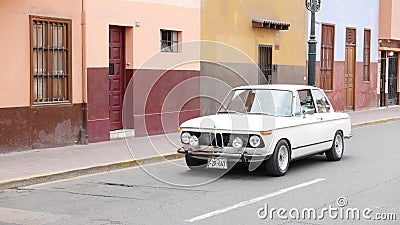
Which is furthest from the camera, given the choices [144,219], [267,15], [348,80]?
[348,80]

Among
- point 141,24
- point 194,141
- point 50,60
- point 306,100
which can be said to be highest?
point 141,24

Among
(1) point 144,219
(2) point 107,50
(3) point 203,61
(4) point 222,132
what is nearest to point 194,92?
(3) point 203,61

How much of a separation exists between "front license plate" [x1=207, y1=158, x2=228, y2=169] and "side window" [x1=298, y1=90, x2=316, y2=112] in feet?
7.33

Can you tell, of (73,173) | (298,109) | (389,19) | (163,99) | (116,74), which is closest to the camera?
(73,173)

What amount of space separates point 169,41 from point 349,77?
1274 centimetres

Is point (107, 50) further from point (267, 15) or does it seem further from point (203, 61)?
point (267, 15)

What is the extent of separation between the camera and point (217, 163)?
11.0m

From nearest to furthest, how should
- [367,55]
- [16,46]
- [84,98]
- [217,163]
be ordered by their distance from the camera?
[217,163], [16,46], [84,98], [367,55]

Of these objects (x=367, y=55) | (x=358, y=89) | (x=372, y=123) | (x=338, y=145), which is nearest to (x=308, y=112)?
(x=338, y=145)

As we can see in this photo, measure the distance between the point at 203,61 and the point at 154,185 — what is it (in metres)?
8.90

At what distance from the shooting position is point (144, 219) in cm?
827

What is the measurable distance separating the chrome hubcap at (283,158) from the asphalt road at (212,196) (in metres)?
0.21

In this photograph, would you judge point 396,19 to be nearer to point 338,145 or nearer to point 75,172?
point 338,145

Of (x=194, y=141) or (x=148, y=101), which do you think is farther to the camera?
(x=148, y=101)
